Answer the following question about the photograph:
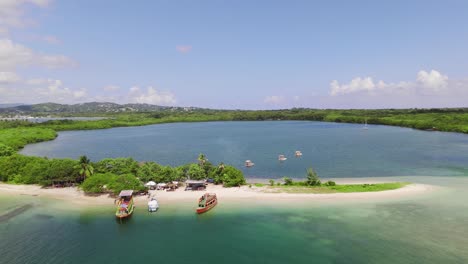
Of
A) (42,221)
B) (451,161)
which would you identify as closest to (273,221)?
(42,221)

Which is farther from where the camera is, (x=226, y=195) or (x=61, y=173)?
(x=61, y=173)

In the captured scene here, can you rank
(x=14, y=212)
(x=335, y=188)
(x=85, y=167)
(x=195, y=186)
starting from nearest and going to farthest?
1. (x=14, y=212)
2. (x=335, y=188)
3. (x=195, y=186)
4. (x=85, y=167)

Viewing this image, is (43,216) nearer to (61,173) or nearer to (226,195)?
(61,173)

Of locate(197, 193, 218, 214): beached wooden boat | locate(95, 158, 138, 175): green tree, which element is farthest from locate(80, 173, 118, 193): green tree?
locate(197, 193, 218, 214): beached wooden boat

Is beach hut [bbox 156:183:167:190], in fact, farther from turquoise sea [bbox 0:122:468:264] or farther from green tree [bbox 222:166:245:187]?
green tree [bbox 222:166:245:187]

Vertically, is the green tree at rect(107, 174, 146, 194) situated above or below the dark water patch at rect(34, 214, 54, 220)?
above

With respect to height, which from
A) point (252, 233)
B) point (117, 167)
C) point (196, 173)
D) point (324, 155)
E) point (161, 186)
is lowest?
point (252, 233)

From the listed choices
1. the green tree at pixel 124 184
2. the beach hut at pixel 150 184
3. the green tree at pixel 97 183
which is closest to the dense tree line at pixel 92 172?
the green tree at pixel 97 183

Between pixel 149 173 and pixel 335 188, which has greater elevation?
pixel 149 173

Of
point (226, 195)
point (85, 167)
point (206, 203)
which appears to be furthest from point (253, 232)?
point (85, 167)
